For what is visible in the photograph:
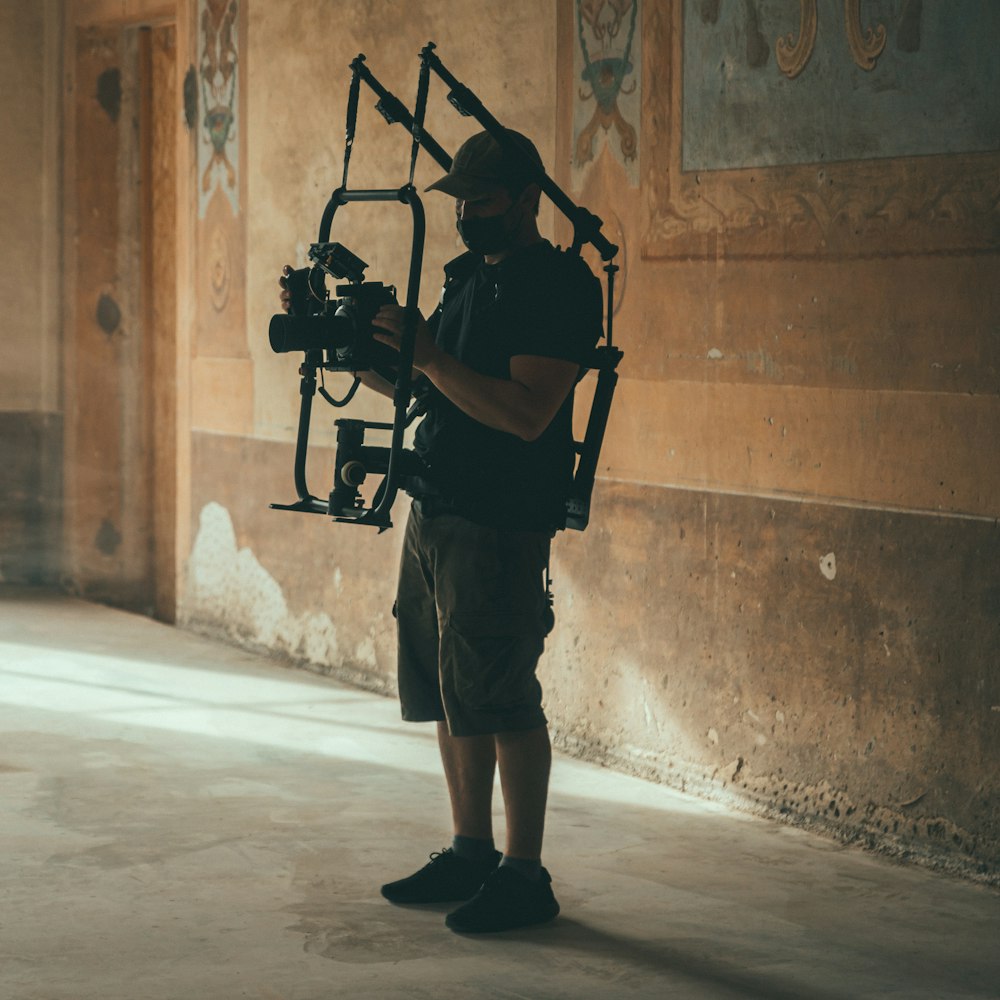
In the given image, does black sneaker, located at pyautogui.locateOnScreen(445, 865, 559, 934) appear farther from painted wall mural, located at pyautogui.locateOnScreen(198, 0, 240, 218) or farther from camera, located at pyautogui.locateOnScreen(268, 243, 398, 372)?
painted wall mural, located at pyautogui.locateOnScreen(198, 0, 240, 218)

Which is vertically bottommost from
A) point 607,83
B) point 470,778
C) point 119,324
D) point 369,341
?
point 470,778

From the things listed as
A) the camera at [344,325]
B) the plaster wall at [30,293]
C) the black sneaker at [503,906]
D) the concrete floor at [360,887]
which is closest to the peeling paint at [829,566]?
the concrete floor at [360,887]

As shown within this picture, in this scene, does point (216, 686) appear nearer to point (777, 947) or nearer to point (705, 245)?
point (705, 245)

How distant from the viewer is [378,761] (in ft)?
15.6

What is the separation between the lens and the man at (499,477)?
3211mm

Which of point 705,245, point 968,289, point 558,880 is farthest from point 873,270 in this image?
point 558,880

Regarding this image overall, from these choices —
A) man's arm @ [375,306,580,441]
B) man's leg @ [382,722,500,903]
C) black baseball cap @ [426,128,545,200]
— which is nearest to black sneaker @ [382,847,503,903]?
man's leg @ [382,722,500,903]

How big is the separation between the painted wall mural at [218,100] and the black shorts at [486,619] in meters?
3.37

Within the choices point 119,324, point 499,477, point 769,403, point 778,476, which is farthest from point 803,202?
point 119,324

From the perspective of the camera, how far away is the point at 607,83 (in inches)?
187

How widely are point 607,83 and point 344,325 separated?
6.08 feet

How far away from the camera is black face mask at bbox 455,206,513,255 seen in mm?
3273

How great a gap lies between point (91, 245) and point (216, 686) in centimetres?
264

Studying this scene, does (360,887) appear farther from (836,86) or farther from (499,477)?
(836,86)
